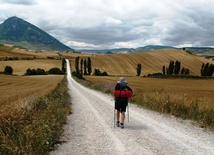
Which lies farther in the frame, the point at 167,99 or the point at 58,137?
the point at 167,99

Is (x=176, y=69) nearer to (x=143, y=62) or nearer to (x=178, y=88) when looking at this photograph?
(x=143, y=62)

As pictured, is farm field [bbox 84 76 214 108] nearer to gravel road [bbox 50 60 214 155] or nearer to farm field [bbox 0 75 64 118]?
gravel road [bbox 50 60 214 155]

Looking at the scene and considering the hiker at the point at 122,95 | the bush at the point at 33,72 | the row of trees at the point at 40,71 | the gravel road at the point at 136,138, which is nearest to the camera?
the gravel road at the point at 136,138

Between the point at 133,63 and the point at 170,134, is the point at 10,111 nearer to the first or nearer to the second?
the point at 170,134

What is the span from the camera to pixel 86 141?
11.4 metres

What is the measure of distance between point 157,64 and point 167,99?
5879 inches

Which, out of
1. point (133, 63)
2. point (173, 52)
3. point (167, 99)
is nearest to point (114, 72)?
point (133, 63)

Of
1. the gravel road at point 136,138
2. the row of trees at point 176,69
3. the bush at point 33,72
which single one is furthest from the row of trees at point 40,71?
the gravel road at point 136,138

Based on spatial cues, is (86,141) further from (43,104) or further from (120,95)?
(43,104)

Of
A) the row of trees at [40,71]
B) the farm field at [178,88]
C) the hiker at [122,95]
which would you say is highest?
the hiker at [122,95]

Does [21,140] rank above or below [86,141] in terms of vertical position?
above

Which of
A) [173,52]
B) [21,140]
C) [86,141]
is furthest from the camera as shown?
[173,52]

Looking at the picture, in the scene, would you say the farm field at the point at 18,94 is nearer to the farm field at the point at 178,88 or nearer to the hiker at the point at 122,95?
the hiker at the point at 122,95

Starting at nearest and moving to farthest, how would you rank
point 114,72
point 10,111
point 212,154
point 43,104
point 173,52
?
point 212,154 < point 10,111 < point 43,104 < point 114,72 < point 173,52
